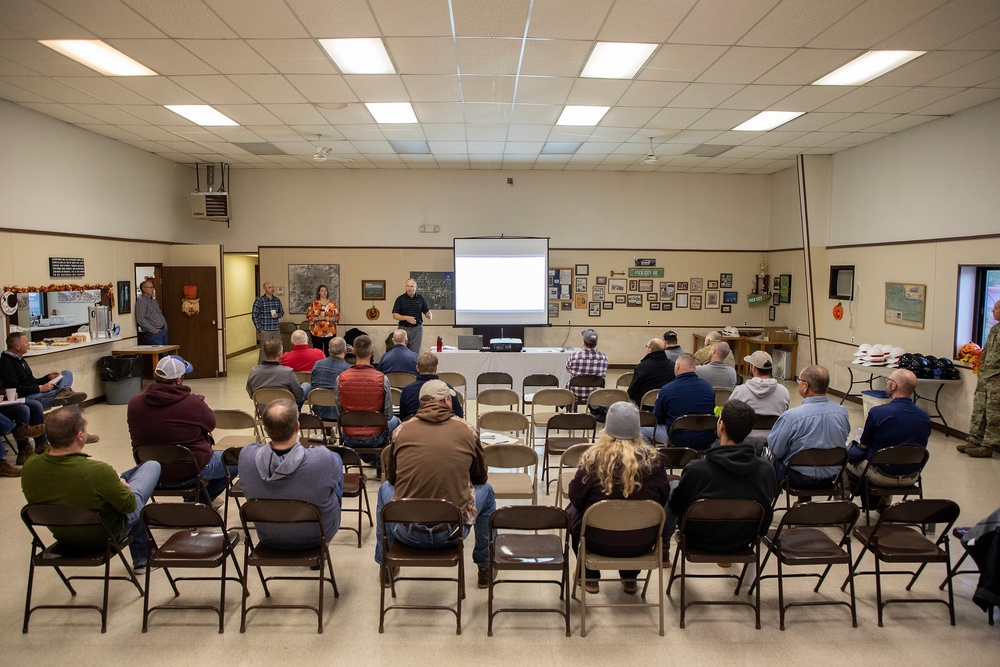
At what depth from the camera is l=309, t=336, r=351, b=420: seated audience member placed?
6.17 metres

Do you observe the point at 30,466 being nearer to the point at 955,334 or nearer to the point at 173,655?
the point at 173,655

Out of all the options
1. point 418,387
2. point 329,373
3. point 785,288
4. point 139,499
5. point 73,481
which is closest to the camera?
point 73,481

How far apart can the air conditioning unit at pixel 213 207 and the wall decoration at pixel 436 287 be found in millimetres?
2493

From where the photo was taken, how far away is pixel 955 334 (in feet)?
25.1

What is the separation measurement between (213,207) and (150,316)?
2645 millimetres

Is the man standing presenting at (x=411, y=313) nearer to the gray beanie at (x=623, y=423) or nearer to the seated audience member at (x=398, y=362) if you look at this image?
the seated audience member at (x=398, y=362)

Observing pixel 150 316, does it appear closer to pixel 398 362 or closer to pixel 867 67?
pixel 398 362

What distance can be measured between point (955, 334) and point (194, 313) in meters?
11.6

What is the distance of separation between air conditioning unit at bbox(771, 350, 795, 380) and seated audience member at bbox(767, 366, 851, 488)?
7695mm

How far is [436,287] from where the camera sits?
490 inches

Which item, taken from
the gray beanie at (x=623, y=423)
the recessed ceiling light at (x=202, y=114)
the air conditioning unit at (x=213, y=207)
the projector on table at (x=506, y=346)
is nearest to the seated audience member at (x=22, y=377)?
the recessed ceiling light at (x=202, y=114)

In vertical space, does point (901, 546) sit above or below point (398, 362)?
below

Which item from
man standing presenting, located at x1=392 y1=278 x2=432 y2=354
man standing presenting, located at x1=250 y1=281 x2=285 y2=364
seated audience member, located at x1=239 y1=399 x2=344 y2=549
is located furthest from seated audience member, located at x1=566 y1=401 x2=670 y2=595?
man standing presenting, located at x1=250 y1=281 x2=285 y2=364

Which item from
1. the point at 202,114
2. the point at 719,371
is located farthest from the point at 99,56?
the point at 719,371
